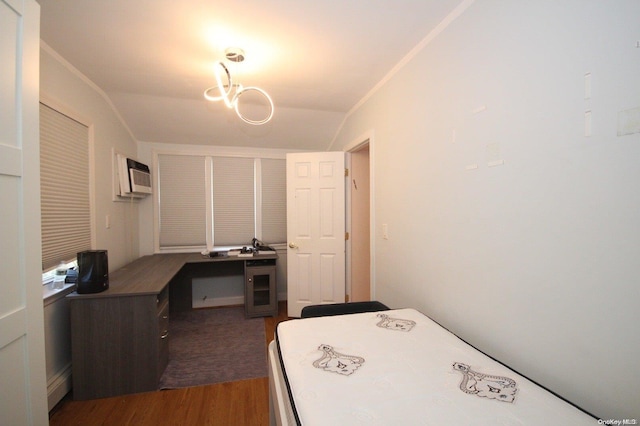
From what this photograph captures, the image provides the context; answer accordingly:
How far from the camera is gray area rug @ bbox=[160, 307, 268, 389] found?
84.7 inches

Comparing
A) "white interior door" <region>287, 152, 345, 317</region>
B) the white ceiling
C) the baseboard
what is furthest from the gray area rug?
the white ceiling

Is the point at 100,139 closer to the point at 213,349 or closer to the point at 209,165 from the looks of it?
the point at 209,165

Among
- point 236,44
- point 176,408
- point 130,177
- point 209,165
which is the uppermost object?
point 236,44

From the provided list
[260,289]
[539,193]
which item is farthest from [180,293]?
[539,193]

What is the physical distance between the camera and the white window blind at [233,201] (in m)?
3.81

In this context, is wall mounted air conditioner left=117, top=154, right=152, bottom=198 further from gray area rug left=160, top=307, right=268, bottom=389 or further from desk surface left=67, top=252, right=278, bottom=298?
gray area rug left=160, top=307, right=268, bottom=389

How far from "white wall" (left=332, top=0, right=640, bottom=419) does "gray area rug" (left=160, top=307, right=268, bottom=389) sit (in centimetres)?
173

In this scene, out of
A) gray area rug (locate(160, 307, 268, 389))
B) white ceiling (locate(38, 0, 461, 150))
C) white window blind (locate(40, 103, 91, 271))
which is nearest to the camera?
white ceiling (locate(38, 0, 461, 150))

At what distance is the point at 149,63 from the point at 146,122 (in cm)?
133

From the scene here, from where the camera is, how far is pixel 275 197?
13.1 ft

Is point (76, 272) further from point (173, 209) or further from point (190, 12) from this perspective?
point (190, 12)

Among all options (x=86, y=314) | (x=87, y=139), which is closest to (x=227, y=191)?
(x=87, y=139)

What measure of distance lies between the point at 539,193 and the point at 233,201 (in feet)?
11.8

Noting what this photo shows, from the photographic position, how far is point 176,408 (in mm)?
1800
